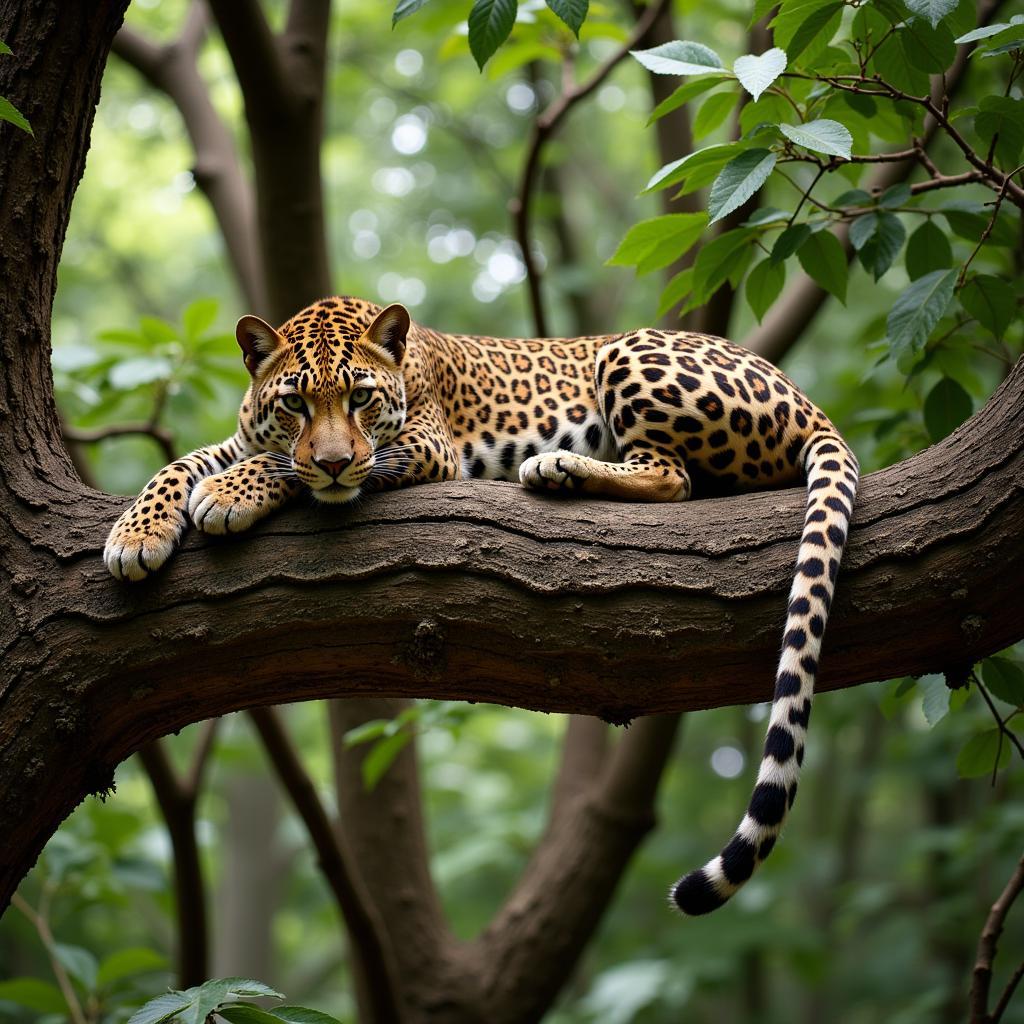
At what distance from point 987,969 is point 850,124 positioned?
11.5ft

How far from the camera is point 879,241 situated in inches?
184

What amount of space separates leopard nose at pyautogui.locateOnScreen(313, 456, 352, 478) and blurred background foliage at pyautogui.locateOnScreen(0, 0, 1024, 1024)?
2.09 metres

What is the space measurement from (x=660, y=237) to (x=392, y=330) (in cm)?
150

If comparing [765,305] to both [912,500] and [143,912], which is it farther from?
[143,912]

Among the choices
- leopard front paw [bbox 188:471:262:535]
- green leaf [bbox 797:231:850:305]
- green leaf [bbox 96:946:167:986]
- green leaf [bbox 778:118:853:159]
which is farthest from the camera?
green leaf [bbox 96:946:167:986]

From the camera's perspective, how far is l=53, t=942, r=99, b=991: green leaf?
20.7 feet

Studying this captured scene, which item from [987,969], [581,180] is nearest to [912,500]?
[987,969]

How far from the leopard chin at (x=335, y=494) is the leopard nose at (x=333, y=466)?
0.05 m

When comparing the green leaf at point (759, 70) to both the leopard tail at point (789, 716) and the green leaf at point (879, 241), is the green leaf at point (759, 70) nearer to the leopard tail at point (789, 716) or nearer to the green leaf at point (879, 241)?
the green leaf at point (879, 241)

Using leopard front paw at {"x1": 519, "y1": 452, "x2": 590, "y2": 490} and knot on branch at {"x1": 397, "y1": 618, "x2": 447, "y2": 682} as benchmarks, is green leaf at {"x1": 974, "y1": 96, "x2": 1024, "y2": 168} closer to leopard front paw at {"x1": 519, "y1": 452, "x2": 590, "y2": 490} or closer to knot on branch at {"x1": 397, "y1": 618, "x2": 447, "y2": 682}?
leopard front paw at {"x1": 519, "y1": 452, "x2": 590, "y2": 490}

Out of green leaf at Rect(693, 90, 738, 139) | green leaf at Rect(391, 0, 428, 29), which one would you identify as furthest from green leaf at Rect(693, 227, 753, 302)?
green leaf at Rect(391, 0, 428, 29)

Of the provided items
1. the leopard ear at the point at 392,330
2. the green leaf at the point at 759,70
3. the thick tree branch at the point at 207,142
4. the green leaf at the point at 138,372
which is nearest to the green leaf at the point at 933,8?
the green leaf at the point at 759,70

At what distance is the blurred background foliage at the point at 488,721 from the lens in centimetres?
728

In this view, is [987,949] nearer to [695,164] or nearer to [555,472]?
[555,472]
